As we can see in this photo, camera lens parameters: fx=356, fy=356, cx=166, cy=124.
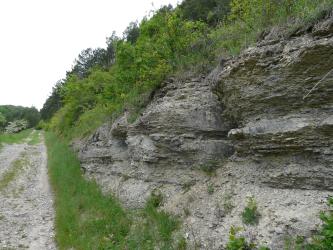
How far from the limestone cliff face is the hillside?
0.9 inches

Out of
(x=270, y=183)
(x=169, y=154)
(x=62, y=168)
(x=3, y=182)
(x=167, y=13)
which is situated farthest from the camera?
(x=62, y=168)

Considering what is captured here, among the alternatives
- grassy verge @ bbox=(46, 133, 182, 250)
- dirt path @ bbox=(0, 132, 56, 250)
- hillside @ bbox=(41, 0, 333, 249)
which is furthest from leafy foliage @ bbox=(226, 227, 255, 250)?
dirt path @ bbox=(0, 132, 56, 250)

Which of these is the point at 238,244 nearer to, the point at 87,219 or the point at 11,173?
the point at 87,219

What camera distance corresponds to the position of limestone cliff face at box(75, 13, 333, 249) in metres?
6.32

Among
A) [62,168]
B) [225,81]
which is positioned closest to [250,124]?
[225,81]

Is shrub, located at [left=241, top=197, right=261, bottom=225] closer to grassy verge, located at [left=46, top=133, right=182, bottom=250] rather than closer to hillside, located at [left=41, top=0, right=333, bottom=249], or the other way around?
hillside, located at [left=41, top=0, right=333, bottom=249]

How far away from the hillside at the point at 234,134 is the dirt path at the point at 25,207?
8.25 feet

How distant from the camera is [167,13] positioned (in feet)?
41.7

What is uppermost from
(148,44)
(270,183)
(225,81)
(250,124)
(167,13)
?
(167,13)

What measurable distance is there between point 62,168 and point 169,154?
464 inches

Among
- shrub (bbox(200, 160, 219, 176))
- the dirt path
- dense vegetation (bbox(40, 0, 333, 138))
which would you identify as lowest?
the dirt path

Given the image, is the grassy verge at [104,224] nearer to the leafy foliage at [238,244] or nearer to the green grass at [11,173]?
the leafy foliage at [238,244]

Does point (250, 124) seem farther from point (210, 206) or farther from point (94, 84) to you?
point (94, 84)

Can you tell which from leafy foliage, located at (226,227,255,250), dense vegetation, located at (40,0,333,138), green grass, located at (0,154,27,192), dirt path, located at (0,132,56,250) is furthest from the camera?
green grass, located at (0,154,27,192)
